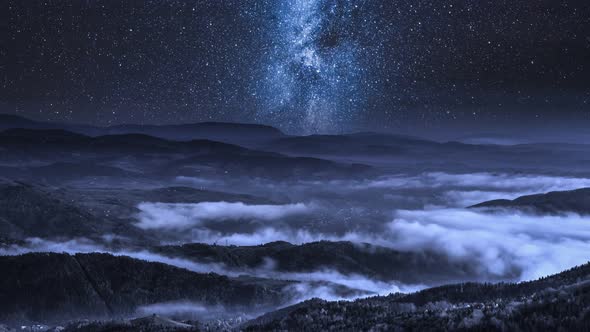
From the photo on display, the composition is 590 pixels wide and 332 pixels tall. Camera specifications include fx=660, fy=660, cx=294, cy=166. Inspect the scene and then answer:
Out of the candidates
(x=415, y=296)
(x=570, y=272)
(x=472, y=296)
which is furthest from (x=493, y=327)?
(x=415, y=296)

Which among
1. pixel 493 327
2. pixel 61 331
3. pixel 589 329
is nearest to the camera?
pixel 589 329

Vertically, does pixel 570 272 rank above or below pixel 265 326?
above

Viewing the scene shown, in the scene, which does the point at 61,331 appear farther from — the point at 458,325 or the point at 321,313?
the point at 458,325

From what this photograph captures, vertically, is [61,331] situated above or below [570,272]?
below

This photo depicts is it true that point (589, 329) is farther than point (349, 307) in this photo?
No

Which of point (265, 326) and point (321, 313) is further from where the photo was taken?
point (321, 313)

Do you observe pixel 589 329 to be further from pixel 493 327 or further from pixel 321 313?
pixel 321 313

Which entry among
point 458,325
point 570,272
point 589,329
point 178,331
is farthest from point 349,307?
point 589,329

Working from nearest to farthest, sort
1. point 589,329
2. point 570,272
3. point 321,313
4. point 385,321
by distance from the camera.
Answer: point 589,329 < point 385,321 < point 321,313 < point 570,272

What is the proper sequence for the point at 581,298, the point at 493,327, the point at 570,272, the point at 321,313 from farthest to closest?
the point at 570,272, the point at 321,313, the point at 581,298, the point at 493,327
